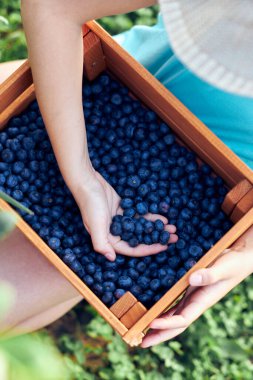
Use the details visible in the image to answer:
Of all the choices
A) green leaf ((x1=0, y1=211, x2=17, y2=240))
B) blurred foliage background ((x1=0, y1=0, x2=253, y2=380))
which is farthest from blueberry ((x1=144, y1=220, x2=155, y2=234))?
green leaf ((x1=0, y1=211, x2=17, y2=240))

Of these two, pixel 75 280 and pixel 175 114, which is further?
pixel 175 114

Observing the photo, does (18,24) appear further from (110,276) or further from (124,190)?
(110,276)

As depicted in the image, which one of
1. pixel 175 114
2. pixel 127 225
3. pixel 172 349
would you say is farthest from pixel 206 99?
pixel 172 349

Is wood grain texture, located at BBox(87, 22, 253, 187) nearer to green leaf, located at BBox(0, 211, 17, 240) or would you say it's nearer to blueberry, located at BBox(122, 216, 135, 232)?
blueberry, located at BBox(122, 216, 135, 232)

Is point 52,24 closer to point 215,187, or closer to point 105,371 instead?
point 215,187

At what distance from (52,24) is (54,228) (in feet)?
1.30

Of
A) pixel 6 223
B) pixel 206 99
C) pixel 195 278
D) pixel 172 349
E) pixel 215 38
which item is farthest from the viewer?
pixel 172 349

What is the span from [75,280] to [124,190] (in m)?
0.23

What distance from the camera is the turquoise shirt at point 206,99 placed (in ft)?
3.54

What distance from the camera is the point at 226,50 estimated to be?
0.58 meters

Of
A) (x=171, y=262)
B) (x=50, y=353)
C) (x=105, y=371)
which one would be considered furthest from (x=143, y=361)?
(x=50, y=353)

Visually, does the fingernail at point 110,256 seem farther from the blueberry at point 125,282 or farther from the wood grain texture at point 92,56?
the wood grain texture at point 92,56

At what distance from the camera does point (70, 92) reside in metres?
0.96

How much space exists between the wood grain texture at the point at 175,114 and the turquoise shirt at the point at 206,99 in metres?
0.08
